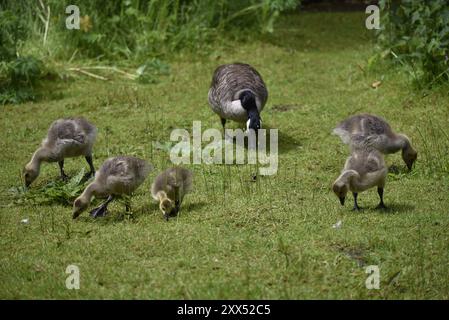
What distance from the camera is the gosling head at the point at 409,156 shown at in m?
7.72

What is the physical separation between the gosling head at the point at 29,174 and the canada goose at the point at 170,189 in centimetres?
143

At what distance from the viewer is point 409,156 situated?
7758 millimetres

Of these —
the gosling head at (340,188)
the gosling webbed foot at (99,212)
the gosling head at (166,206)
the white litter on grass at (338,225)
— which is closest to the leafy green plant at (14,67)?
the gosling webbed foot at (99,212)

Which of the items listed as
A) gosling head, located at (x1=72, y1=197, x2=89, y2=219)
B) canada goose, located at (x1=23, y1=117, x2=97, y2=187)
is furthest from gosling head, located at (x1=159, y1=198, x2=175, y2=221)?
canada goose, located at (x1=23, y1=117, x2=97, y2=187)

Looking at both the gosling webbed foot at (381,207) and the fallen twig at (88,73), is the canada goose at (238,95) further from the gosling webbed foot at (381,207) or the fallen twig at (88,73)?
the fallen twig at (88,73)

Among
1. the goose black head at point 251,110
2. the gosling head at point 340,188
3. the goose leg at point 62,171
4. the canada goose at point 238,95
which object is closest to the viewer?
the gosling head at point 340,188

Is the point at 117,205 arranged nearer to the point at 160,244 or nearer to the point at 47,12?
the point at 160,244

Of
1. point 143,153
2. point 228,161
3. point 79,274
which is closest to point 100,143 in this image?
point 143,153

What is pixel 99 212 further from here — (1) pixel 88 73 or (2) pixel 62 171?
(1) pixel 88 73

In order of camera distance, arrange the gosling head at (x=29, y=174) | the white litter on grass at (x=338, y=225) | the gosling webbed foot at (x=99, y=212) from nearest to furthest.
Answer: the white litter on grass at (x=338, y=225)
the gosling webbed foot at (x=99, y=212)
the gosling head at (x=29, y=174)

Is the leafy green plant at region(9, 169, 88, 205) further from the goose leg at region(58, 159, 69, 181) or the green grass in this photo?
the goose leg at region(58, 159, 69, 181)

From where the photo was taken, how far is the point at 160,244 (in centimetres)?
602

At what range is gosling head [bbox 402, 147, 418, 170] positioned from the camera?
7725 millimetres

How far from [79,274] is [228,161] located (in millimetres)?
3239
